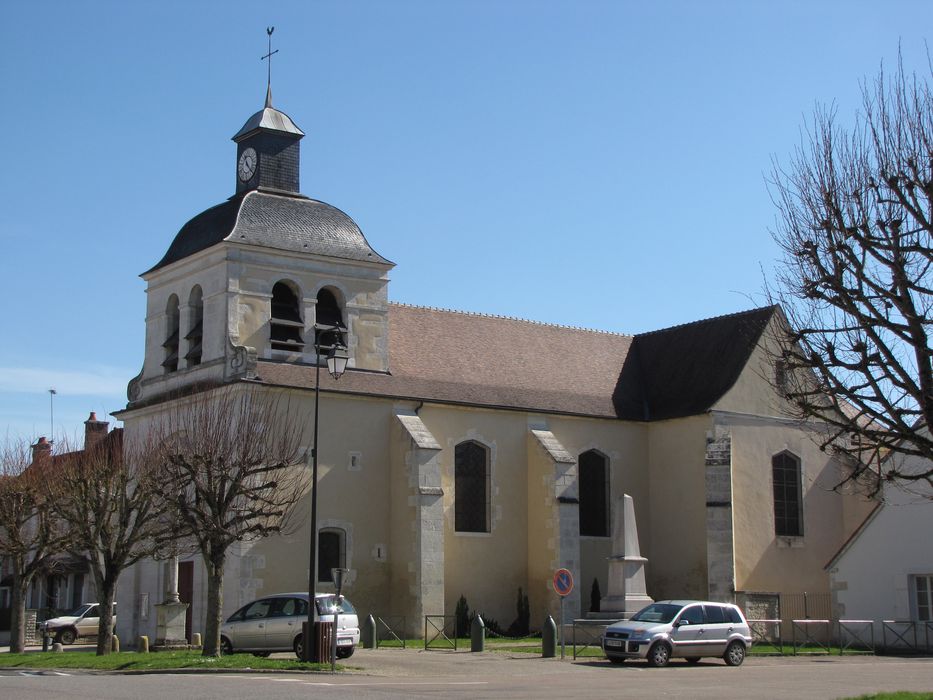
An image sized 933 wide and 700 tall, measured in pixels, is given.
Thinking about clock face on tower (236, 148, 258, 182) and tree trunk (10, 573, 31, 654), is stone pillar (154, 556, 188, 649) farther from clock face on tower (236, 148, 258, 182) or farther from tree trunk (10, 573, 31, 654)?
clock face on tower (236, 148, 258, 182)

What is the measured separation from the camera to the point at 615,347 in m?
39.2

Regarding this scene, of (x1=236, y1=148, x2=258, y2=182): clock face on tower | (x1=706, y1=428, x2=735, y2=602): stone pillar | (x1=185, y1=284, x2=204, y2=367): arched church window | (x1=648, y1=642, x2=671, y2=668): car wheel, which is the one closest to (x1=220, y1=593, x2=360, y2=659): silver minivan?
(x1=648, y1=642, x2=671, y2=668): car wheel

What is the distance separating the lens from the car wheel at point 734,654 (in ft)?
79.3

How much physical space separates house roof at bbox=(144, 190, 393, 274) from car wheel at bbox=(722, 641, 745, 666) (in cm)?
1453

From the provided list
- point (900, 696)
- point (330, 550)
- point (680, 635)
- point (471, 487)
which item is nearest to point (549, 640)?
point (680, 635)

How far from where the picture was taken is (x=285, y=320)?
105 ft

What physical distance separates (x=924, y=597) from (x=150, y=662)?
63.8 feet

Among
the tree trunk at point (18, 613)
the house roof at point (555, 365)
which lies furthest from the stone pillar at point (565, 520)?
the tree trunk at point (18, 613)

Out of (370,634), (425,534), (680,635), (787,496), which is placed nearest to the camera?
(680,635)

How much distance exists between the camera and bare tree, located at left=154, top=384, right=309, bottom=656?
24234 mm

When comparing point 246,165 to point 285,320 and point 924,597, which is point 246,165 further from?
point 924,597

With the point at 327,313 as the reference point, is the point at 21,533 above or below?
below

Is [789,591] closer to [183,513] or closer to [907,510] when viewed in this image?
[907,510]

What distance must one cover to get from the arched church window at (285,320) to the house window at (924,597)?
16802mm
